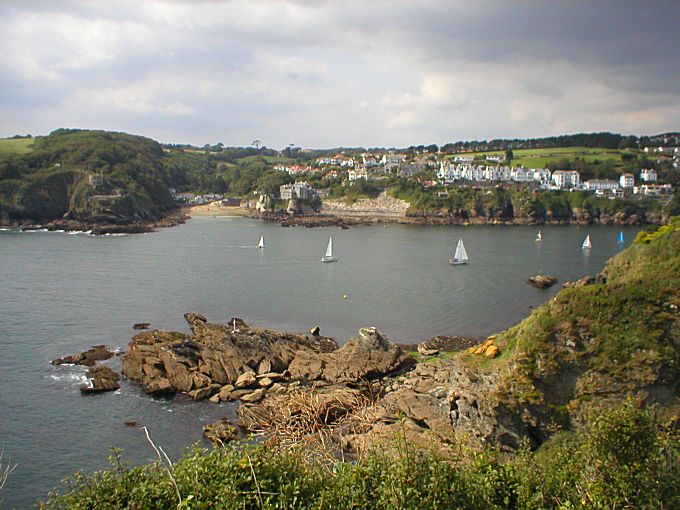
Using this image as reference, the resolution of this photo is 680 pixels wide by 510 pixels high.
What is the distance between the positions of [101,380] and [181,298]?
54.8 ft

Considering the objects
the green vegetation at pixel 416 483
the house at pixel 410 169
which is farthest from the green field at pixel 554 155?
the green vegetation at pixel 416 483

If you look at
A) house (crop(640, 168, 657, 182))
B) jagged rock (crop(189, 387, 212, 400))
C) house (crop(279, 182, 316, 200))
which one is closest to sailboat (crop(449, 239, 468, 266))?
jagged rock (crop(189, 387, 212, 400))

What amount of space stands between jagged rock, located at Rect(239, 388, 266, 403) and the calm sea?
839 mm

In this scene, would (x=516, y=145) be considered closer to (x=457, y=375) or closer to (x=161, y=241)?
(x=161, y=241)

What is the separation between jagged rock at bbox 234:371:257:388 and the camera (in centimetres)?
2325

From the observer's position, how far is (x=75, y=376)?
79.3 ft

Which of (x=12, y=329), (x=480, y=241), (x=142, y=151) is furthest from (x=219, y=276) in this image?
(x=142, y=151)

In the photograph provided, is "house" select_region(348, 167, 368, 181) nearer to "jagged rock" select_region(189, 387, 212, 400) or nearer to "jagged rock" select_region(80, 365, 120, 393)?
"jagged rock" select_region(80, 365, 120, 393)

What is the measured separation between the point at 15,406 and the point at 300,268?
3323 cm

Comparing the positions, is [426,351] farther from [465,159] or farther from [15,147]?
[465,159]

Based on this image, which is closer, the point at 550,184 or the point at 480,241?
the point at 480,241

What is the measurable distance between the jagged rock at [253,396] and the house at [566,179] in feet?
361

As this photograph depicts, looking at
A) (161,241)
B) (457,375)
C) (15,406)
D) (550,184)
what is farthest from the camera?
(550,184)

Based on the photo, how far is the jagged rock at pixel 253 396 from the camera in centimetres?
2180
